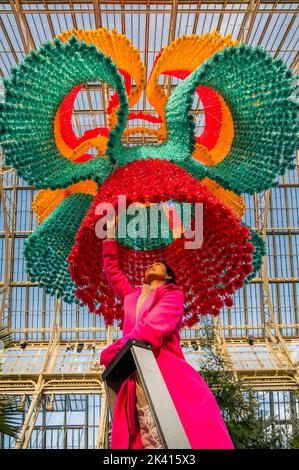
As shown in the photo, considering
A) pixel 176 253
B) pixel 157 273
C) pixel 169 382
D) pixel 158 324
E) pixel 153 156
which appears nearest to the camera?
pixel 169 382

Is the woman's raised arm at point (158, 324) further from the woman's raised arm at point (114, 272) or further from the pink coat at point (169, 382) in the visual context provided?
the woman's raised arm at point (114, 272)

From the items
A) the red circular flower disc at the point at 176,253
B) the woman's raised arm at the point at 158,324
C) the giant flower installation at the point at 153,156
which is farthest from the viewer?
the giant flower installation at the point at 153,156

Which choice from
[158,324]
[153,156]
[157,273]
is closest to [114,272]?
[157,273]

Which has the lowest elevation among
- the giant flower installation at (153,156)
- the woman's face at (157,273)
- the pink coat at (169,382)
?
the pink coat at (169,382)

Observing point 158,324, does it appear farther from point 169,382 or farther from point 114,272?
point 114,272

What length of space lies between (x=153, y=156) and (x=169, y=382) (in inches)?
90.5

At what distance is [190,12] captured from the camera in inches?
672

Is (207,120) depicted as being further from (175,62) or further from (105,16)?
(105,16)

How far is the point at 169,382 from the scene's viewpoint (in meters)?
6.09

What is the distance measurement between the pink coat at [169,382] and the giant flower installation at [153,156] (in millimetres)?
742

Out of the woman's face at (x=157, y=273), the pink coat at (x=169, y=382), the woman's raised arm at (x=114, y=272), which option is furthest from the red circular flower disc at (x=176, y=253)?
the pink coat at (x=169, y=382)

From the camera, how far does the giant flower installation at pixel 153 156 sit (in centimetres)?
707

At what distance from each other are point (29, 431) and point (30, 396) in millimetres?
2481
